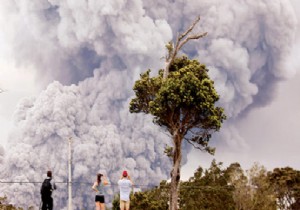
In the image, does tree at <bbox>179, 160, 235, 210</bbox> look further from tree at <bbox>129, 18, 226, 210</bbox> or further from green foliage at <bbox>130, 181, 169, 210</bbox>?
tree at <bbox>129, 18, 226, 210</bbox>

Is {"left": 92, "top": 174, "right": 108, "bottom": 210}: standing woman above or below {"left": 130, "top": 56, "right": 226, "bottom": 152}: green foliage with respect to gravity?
below

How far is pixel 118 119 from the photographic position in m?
131

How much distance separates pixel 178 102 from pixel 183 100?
0.37 meters

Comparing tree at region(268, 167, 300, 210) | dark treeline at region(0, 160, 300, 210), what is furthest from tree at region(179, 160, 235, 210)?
tree at region(268, 167, 300, 210)

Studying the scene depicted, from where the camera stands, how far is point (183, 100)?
31.7 m

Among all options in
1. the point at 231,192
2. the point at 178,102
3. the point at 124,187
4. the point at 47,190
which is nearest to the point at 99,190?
the point at 124,187

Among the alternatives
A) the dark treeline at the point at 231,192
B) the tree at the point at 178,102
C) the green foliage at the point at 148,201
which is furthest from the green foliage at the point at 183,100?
the green foliage at the point at 148,201

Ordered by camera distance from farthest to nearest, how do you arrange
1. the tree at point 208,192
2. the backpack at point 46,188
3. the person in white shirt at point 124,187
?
the tree at point 208,192 → the person in white shirt at point 124,187 → the backpack at point 46,188

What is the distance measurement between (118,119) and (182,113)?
97681 millimetres

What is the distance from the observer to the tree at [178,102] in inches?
1259

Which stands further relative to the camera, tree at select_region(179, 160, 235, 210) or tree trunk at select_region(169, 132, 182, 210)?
tree at select_region(179, 160, 235, 210)

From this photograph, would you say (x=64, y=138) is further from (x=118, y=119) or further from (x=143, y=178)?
(x=143, y=178)

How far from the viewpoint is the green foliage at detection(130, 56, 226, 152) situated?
32.0 meters

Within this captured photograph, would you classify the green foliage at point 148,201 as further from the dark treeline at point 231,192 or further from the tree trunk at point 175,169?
the tree trunk at point 175,169
